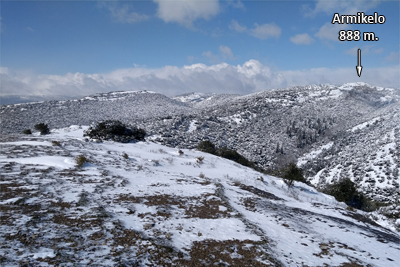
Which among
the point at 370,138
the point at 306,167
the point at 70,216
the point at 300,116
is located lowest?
the point at 306,167

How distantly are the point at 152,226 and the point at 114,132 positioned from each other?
19.0 metres

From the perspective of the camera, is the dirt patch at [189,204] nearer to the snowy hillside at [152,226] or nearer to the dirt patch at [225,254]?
the snowy hillside at [152,226]

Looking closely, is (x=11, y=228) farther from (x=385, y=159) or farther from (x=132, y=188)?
(x=385, y=159)

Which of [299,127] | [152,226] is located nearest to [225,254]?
[152,226]

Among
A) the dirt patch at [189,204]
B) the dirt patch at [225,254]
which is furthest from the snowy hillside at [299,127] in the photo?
the dirt patch at [225,254]

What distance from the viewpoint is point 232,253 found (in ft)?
16.3

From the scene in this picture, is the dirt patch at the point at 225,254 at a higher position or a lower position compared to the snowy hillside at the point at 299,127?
lower

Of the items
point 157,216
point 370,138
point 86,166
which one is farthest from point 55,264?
point 370,138

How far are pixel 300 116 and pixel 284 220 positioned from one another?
96.1m

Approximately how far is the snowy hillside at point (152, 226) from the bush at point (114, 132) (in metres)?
11.2

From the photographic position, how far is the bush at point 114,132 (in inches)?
869

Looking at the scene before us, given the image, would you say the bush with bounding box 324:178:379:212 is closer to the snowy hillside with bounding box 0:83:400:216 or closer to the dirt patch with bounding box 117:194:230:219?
the snowy hillside with bounding box 0:83:400:216

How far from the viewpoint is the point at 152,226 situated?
231 inches

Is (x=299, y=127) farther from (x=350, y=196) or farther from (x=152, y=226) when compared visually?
(x=152, y=226)
